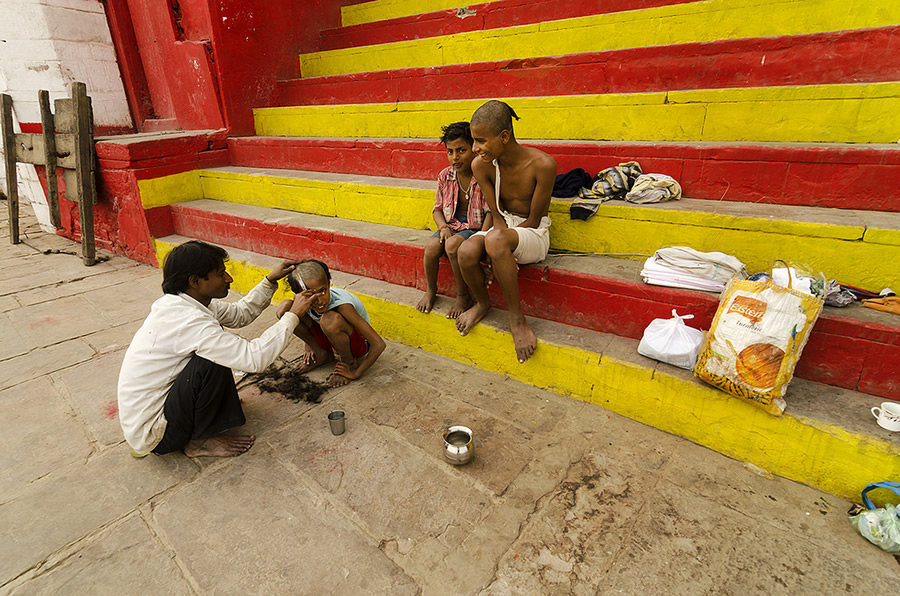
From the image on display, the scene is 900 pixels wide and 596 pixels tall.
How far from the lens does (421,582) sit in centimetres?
178

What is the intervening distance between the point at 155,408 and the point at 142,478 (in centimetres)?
36

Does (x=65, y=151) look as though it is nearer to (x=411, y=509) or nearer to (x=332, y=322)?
(x=332, y=322)

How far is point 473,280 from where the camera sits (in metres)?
3.04

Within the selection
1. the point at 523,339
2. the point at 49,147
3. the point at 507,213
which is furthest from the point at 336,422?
the point at 49,147

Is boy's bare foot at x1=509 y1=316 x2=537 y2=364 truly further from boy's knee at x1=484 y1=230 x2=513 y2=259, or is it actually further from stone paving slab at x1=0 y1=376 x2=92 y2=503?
stone paving slab at x1=0 y1=376 x2=92 y2=503

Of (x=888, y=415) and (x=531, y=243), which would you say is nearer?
(x=888, y=415)

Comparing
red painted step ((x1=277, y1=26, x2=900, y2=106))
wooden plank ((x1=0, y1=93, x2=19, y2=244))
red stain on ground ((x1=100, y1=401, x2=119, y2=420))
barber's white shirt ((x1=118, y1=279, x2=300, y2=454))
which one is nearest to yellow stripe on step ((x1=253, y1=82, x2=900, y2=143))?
red painted step ((x1=277, y1=26, x2=900, y2=106))

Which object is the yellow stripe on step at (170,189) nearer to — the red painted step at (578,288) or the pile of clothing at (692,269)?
the red painted step at (578,288)

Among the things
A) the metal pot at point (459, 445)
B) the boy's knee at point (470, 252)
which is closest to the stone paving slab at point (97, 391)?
the metal pot at point (459, 445)

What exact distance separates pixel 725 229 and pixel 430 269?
6.15 feet

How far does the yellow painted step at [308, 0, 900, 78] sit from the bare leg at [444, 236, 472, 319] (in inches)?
99.4

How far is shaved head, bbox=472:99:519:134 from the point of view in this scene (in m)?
2.81

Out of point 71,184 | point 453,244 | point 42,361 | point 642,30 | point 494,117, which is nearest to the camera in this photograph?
point 494,117

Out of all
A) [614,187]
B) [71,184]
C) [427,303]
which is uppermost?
[614,187]
